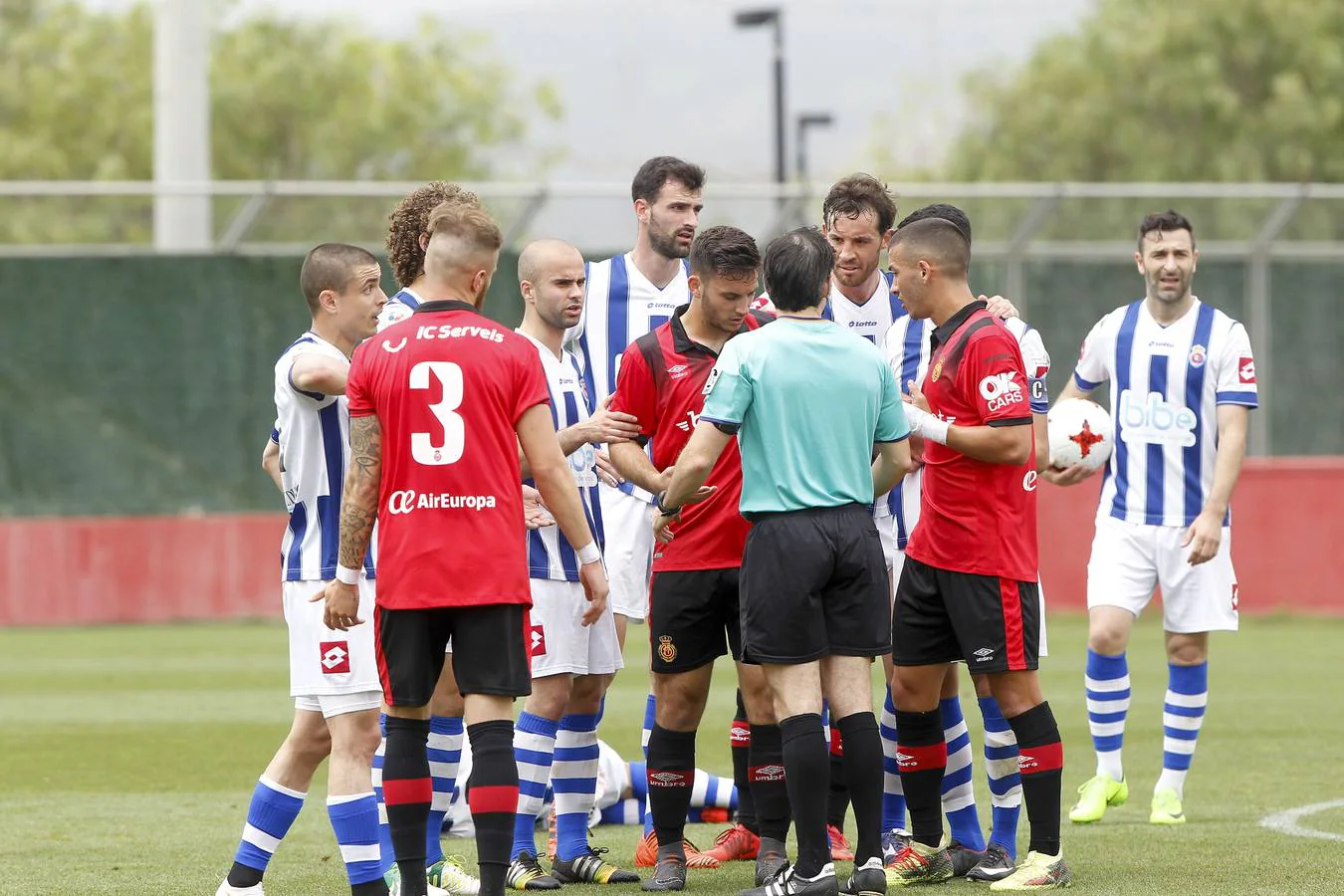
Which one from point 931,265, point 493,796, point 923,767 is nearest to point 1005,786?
point 923,767

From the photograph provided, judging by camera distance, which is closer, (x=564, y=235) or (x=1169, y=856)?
(x=1169, y=856)

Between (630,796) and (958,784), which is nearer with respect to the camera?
(958,784)

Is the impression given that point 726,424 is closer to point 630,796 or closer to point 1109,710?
point 630,796

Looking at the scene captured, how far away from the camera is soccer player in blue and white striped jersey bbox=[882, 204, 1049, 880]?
23.2ft

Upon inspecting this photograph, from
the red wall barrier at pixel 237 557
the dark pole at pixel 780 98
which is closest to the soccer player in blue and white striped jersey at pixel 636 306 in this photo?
the red wall barrier at pixel 237 557

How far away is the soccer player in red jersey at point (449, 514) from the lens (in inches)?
229

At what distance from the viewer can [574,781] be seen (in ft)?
23.8

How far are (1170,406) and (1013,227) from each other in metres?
12.6

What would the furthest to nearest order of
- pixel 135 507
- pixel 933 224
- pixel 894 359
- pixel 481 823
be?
pixel 135 507 < pixel 894 359 < pixel 933 224 < pixel 481 823

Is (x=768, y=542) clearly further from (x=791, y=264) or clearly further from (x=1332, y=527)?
(x=1332, y=527)

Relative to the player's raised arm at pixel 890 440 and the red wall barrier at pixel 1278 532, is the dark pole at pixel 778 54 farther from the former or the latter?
the player's raised arm at pixel 890 440

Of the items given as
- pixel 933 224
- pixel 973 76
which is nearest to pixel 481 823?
pixel 933 224

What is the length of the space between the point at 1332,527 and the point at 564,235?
882 cm

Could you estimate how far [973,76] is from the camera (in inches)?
1988
